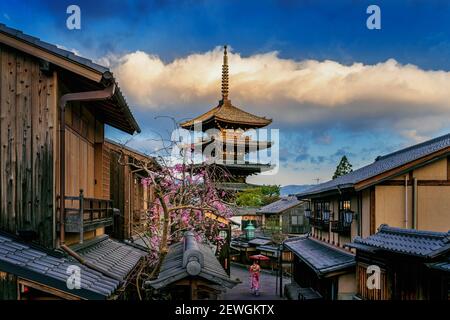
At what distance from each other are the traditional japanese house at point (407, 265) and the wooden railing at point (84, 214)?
6345 mm

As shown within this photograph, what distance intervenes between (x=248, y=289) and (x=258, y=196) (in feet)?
122

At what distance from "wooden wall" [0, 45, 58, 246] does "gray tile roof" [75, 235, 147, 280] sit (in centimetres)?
139

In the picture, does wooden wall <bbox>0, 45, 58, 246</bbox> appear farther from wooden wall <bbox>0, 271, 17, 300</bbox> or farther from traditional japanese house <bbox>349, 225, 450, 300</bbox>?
traditional japanese house <bbox>349, 225, 450, 300</bbox>

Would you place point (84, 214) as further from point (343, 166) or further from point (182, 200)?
point (343, 166)

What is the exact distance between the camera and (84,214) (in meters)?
8.63

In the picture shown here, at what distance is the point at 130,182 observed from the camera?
16.3 meters

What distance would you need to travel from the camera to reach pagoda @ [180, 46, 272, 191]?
38.5 metres

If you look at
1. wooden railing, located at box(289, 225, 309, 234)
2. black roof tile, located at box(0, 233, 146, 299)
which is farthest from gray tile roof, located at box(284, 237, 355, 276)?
wooden railing, located at box(289, 225, 309, 234)

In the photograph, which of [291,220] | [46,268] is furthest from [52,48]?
[291,220]

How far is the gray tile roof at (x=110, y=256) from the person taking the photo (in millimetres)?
8594

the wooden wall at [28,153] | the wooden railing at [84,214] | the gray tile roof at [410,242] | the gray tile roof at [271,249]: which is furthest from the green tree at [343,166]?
the wooden wall at [28,153]
